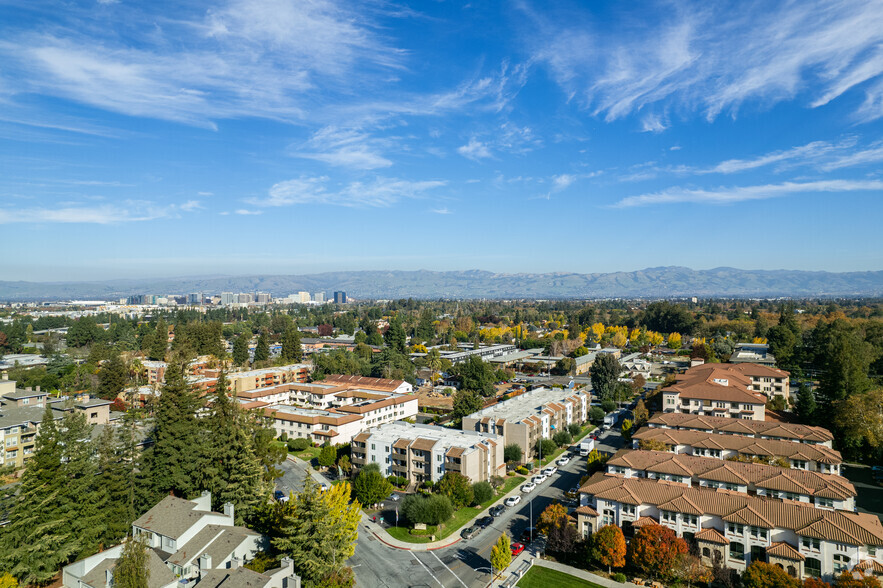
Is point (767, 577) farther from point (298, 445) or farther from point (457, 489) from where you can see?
point (298, 445)

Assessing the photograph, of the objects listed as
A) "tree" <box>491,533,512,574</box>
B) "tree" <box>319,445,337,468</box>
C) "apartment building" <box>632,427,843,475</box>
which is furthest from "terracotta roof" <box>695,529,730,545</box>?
"tree" <box>319,445,337,468</box>

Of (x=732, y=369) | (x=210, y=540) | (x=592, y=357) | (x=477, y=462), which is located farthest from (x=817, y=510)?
(x=592, y=357)

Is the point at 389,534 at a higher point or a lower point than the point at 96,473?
lower

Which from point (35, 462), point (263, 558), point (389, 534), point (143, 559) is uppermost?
point (35, 462)

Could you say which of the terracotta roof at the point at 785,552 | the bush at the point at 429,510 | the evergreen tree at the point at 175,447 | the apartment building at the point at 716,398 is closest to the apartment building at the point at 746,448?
the apartment building at the point at 716,398

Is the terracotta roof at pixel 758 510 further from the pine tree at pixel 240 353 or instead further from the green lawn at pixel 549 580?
the pine tree at pixel 240 353

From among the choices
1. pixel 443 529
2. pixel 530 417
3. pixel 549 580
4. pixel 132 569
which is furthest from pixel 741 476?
pixel 132 569

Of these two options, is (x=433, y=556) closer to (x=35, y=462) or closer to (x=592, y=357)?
(x=35, y=462)
